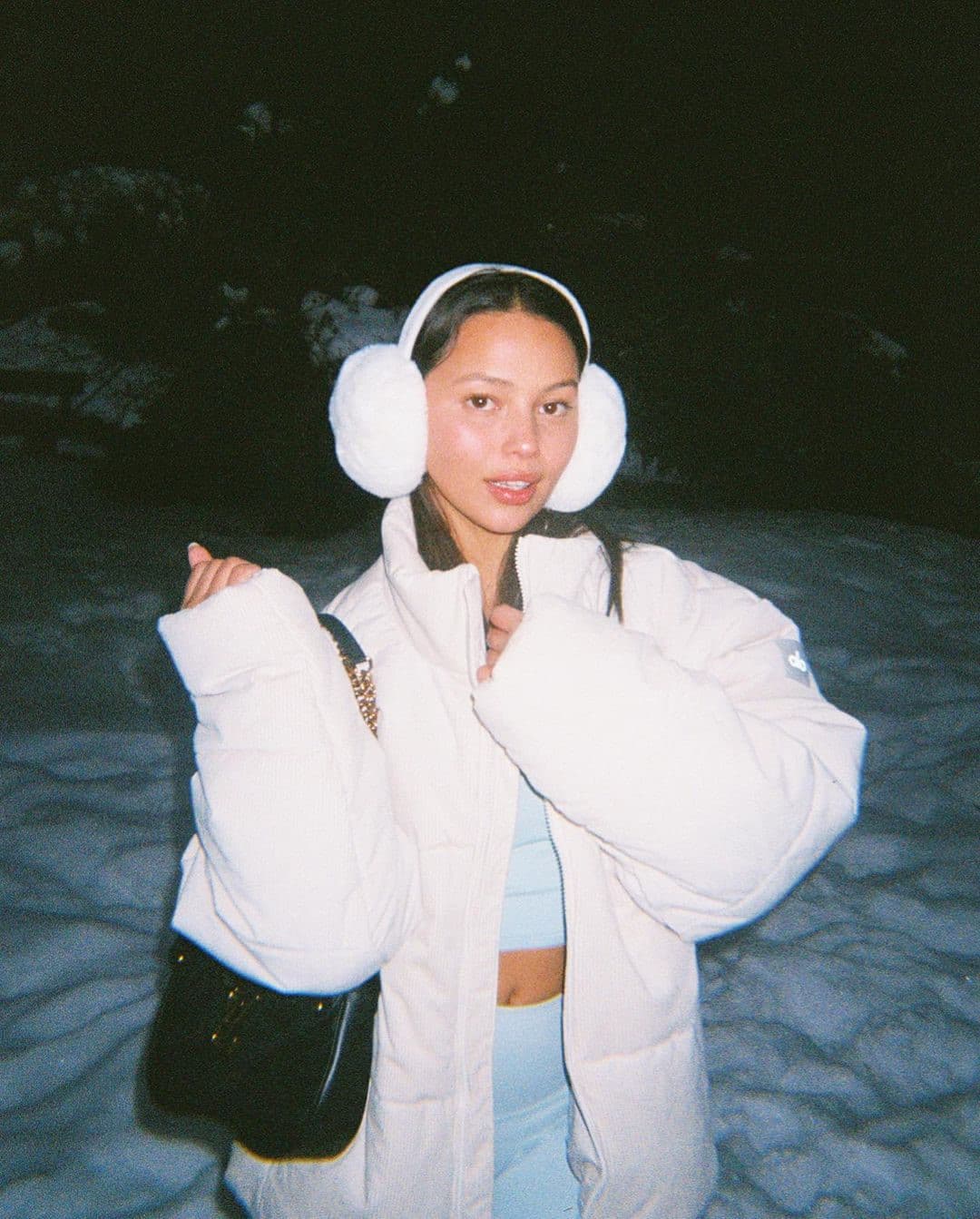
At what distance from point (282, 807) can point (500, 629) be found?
361mm

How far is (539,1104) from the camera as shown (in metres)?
1.21

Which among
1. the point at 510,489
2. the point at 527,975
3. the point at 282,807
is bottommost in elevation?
the point at 527,975

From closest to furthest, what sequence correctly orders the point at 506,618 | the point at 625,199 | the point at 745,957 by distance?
1. the point at 506,618
2. the point at 745,957
3. the point at 625,199

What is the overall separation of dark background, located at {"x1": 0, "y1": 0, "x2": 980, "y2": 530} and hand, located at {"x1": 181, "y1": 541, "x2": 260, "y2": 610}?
660cm

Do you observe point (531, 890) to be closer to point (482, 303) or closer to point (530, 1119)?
point (530, 1119)

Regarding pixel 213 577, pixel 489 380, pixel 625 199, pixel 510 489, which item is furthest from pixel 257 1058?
pixel 625 199

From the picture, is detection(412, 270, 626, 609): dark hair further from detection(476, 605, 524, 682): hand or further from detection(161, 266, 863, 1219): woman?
detection(476, 605, 524, 682): hand

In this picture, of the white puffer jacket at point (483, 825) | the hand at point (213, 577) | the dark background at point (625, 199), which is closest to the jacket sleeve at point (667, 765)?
the white puffer jacket at point (483, 825)

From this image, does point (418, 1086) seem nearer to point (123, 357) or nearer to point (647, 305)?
point (647, 305)

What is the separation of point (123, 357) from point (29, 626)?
19.8ft

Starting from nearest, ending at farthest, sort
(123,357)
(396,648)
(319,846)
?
(319,846) < (396,648) < (123,357)

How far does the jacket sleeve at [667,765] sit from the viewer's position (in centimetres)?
91

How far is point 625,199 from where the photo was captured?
8.06m

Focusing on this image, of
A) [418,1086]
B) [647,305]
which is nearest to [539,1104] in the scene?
[418,1086]
